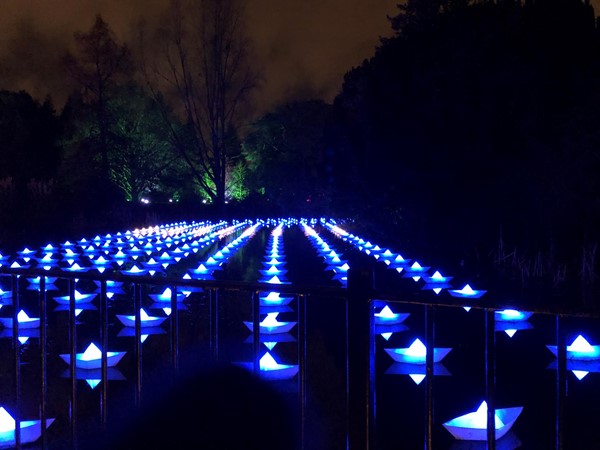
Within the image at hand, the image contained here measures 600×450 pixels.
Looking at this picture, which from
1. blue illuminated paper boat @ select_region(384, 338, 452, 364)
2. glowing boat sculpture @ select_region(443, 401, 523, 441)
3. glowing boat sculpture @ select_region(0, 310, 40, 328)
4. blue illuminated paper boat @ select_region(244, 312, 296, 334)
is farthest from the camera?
glowing boat sculpture @ select_region(0, 310, 40, 328)

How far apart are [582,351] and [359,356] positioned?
4890 mm

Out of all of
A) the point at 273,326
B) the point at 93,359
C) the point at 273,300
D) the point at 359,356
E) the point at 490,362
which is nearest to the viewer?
the point at 490,362

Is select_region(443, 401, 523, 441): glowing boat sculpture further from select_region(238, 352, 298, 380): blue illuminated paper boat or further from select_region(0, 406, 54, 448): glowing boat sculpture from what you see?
select_region(0, 406, 54, 448): glowing boat sculpture

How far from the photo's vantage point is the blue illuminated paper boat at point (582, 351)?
24.5ft

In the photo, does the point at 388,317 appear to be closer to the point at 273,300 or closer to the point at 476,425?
the point at 273,300

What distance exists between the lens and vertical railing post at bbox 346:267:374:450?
11.8ft

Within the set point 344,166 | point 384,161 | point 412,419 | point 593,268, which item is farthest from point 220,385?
point 344,166

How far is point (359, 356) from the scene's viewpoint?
3.65m

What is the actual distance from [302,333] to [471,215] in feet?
54.9

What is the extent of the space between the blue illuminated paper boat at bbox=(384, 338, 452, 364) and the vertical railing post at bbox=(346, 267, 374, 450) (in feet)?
Result: 12.5

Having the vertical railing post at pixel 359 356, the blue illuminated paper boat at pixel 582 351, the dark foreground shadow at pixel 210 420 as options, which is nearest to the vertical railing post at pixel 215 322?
the dark foreground shadow at pixel 210 420

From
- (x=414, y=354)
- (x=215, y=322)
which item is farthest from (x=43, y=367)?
(x=414, y=354)

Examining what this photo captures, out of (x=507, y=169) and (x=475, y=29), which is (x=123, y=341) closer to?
(x=507, y=169)

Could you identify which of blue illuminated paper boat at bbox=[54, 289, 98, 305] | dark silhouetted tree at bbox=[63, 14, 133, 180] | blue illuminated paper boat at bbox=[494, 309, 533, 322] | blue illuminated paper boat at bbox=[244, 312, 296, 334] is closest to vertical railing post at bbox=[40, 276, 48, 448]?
blue illuminated paper boat at bbox=[244, 312, 296, 334]
